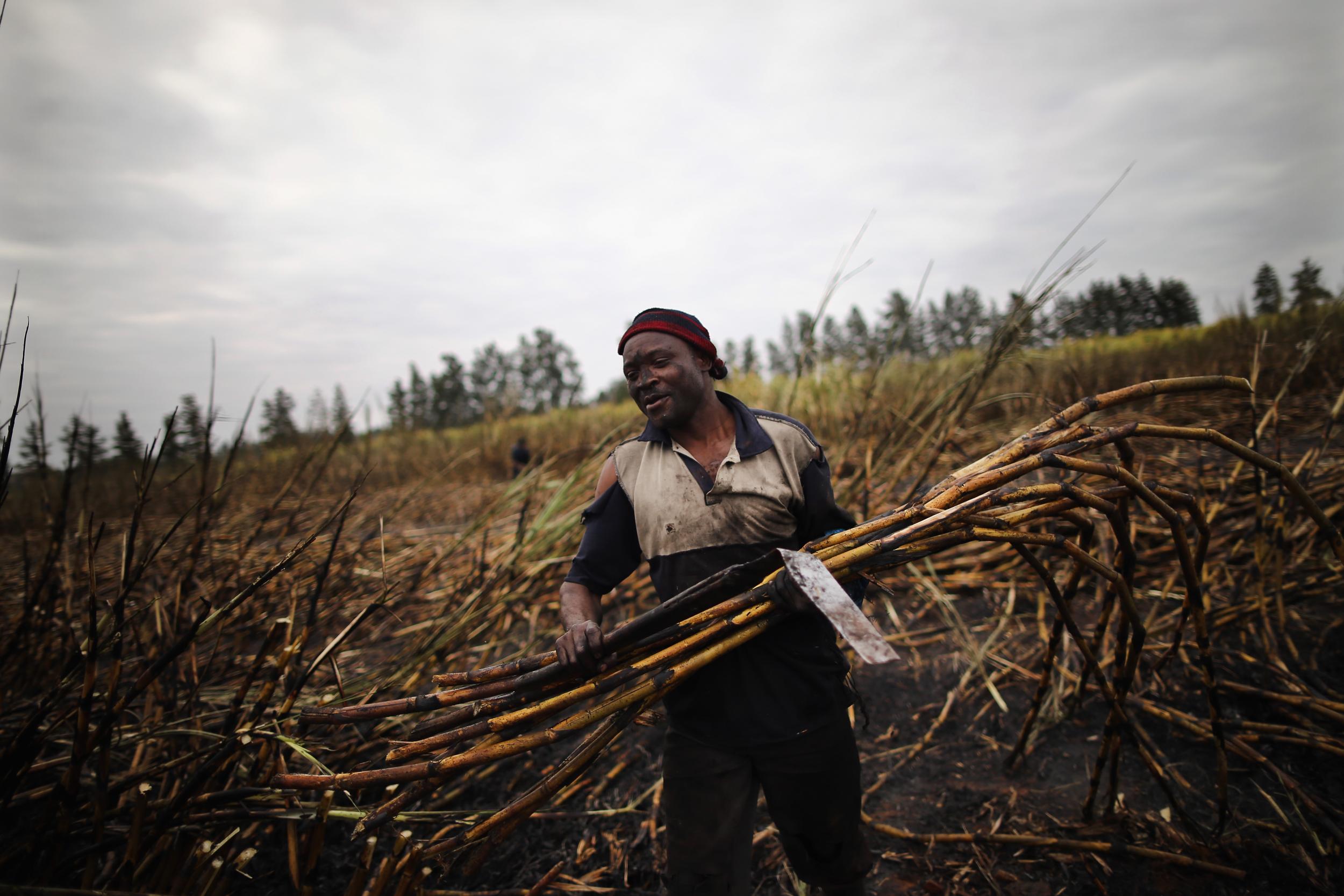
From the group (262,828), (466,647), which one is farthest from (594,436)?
(262,828)

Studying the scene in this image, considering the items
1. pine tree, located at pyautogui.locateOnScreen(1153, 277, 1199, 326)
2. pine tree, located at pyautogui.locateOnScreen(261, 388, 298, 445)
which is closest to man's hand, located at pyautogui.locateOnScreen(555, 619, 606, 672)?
pine tree, located at pyautogui.locateOnScreen(261, 388, 298, 445)

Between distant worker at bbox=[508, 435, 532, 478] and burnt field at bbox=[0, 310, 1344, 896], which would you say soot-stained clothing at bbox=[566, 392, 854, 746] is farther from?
Result: distant worker at bbox=[508, 435, 532, 478]

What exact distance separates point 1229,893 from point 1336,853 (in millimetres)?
345

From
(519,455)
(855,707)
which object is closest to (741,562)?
(855,707)

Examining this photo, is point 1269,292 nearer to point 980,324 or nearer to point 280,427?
point 980,324

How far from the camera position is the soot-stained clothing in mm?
1455

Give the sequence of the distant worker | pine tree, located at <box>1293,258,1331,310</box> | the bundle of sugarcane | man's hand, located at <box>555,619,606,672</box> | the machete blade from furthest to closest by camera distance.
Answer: the distant worker
pine tree, located at <box>1293,258,1331,310</box>
man's hand, located at <box>555,619,606,672</box>
the bundle of sugarcane
the machete blade

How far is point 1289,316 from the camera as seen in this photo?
17.1ft

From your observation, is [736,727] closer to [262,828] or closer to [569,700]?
[569,700]

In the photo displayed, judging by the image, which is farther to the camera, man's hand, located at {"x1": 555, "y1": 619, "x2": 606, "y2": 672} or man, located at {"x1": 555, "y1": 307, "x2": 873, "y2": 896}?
man, located at {"x1": 555, "y1": 307, "x2": 873, "y2": 896}

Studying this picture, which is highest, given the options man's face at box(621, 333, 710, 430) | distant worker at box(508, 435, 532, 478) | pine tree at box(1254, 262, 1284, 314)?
pine tree at box(1254, 262, 1284, 314)

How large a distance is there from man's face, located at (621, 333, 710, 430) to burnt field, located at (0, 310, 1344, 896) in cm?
57

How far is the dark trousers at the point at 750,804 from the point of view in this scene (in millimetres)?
1454

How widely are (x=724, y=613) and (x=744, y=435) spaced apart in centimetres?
56
